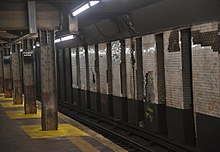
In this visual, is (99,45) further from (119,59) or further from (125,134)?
(125,134)

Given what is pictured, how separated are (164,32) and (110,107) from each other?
6.01 m

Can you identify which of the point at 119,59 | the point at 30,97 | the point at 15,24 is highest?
the point at 15,24

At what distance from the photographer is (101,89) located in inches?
681

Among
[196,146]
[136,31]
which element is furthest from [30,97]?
[196,146]

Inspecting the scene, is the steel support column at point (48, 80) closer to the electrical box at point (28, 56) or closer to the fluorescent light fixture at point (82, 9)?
the fluorescent light fixture at point (82, 9)

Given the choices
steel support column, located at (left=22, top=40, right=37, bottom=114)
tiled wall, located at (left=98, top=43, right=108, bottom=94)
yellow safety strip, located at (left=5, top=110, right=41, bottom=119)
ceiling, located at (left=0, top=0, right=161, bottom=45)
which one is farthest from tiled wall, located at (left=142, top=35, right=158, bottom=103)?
steel support column, located at (left=22, top=40, right=37, bottom=114)

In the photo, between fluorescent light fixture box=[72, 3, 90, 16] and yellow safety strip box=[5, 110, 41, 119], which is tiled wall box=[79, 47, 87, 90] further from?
fluorescent light fixture box=[72, 3, 90, 16]

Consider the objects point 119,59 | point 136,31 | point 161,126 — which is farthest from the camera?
point 119,59

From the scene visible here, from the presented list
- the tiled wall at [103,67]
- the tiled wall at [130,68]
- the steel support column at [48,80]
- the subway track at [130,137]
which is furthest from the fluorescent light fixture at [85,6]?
the tiled wall at [103,67]

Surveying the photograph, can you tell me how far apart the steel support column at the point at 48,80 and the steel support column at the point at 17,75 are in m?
7.82

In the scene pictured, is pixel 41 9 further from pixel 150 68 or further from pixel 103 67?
pixel 103 67

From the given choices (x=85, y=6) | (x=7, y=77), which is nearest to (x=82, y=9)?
(x=85, y=6)

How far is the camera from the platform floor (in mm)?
9195

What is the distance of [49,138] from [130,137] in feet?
11.4
